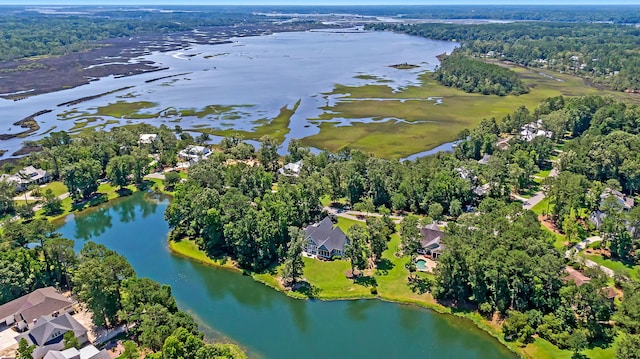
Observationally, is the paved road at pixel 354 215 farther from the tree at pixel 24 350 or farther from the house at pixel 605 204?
the tree at pixel 24 350

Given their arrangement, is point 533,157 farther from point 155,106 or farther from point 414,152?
point 155,106

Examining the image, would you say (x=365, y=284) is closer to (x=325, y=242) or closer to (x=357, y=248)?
(x=357, y=248)

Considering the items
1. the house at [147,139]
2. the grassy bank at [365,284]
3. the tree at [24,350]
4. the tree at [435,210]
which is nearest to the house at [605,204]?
the tree at [435,210]

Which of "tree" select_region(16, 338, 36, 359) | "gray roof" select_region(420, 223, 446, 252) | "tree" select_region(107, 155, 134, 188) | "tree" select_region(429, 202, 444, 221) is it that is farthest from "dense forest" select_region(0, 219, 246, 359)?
"tree" select_region(429, 202, 444, 221)

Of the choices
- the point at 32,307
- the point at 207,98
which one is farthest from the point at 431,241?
the point at 207,98

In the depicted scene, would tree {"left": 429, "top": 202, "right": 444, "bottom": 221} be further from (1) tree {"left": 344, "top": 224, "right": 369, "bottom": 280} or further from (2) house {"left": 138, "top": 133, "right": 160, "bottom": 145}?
(2) house {"left": 138, "top": 133, "right": 160, "bottom": 145}

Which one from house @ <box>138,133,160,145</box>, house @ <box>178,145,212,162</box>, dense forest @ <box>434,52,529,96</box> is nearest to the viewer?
house @ <box>178,145,212,162</box>

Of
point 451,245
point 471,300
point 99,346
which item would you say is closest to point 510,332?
point 471,300

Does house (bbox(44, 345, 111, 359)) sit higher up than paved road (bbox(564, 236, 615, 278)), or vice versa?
house (bbox(44, 345, 111, 359))
